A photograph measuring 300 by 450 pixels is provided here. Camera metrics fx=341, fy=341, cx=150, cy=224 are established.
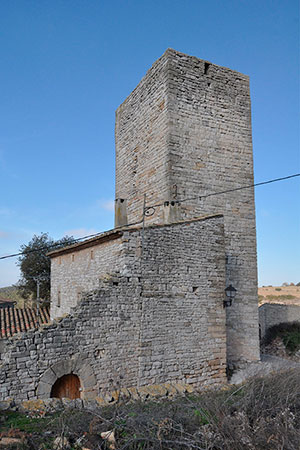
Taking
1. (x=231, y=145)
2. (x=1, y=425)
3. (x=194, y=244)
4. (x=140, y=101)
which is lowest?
(x=1, y=425)

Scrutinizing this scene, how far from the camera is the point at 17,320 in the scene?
13938 mm

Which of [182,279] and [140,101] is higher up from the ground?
[140,101]

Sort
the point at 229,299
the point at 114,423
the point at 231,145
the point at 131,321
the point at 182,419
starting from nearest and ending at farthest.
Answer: the point at 114,423 < the point at 182,419 < the point at 131,321 < the point at 229,299 < the point at 231,145

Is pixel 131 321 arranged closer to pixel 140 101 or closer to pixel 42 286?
pixel 140 101

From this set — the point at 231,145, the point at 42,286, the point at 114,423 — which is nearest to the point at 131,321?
the point at 114,423

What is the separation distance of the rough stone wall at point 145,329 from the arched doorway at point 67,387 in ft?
0.72

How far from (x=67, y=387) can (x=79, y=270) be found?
4.86m

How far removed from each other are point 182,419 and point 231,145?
35.2 ft

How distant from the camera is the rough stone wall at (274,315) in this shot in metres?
21.6

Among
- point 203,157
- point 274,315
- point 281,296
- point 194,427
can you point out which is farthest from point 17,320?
point 281,296

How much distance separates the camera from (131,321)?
8.20 m

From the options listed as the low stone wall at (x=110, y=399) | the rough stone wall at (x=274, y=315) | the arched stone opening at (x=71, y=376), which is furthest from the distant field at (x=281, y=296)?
the arched stone opening at (x=71, y=376)

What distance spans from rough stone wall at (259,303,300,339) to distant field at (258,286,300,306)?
8.39m

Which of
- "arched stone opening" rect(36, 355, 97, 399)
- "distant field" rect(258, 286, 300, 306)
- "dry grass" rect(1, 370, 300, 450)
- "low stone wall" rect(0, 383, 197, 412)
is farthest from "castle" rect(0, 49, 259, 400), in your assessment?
"distant field" rect(258, 286, 300, 306)
